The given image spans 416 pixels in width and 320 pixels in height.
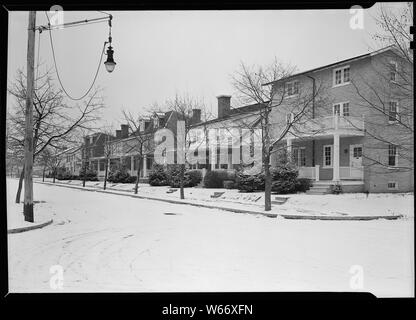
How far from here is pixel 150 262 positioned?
3.92 meters

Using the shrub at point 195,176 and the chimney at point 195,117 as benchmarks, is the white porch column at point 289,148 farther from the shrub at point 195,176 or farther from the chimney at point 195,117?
the shrub at point 195,176

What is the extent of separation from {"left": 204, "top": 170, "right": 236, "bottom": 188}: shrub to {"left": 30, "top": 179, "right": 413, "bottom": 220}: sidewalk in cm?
42

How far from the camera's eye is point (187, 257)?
3.97m

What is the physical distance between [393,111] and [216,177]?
179 inches

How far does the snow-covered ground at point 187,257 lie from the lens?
346 cm

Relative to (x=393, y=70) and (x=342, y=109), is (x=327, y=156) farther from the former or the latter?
(x=393, y=70)

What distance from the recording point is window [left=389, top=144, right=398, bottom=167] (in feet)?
19.8

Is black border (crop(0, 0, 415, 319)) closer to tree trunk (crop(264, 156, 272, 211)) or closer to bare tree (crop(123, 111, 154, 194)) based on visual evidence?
bare tree (crop(123, 111, 154, 194))

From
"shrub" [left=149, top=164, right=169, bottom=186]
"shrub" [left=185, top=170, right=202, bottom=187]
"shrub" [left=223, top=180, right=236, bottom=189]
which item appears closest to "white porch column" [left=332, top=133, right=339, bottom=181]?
"shrub" [left=223, top=180, right=236, bottom=189]

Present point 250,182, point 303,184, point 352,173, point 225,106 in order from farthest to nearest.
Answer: point 250,182 < point 303,184 < point 352,173 < point 225,106

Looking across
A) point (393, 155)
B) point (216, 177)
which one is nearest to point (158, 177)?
point (216, 177)

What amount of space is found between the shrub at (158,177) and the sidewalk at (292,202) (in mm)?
184
